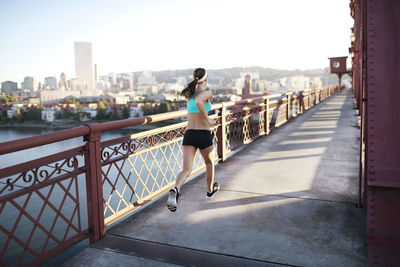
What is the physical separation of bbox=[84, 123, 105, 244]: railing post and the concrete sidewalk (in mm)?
148

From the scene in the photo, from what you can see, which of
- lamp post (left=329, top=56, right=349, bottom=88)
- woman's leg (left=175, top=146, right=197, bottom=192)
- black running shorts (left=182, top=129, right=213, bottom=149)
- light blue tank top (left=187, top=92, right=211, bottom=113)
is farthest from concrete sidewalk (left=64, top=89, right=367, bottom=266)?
lamp post (left=329, top=56, right=349, bottom=88)

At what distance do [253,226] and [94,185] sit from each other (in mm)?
1714

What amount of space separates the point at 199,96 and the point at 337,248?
6.81ft

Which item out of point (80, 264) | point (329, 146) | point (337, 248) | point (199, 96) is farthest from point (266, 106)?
point (80, 264)

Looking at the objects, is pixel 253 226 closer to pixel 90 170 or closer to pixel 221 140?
pixel 90 170

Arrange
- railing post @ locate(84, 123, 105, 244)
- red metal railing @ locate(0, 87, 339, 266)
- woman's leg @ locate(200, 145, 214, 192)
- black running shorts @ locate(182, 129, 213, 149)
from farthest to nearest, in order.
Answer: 1. woman's leg @ locate(200, 145, 214, 192)
2. black running shorts @ locate(182, 129, 213, 149)
3. railing post @ locate(84, 123, 105, 244)
4. red metal railing @ locate(0, 87, 339, 266)

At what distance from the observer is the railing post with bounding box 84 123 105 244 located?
3430mm

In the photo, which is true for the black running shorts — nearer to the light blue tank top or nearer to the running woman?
the running woman

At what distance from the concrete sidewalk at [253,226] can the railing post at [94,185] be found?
15 centimetres

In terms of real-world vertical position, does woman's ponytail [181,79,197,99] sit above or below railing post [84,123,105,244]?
above

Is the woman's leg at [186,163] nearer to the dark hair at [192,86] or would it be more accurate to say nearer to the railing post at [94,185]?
the dark hair at [192,86]

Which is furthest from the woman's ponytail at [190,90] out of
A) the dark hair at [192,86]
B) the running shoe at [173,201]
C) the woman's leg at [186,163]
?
the running shoe at [173,201]

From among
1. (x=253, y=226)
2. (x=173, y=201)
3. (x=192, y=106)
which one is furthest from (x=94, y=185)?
(x=253, y=226)

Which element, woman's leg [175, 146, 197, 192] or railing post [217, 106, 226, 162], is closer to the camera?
woman's leg [175, 146, 197, 192]
